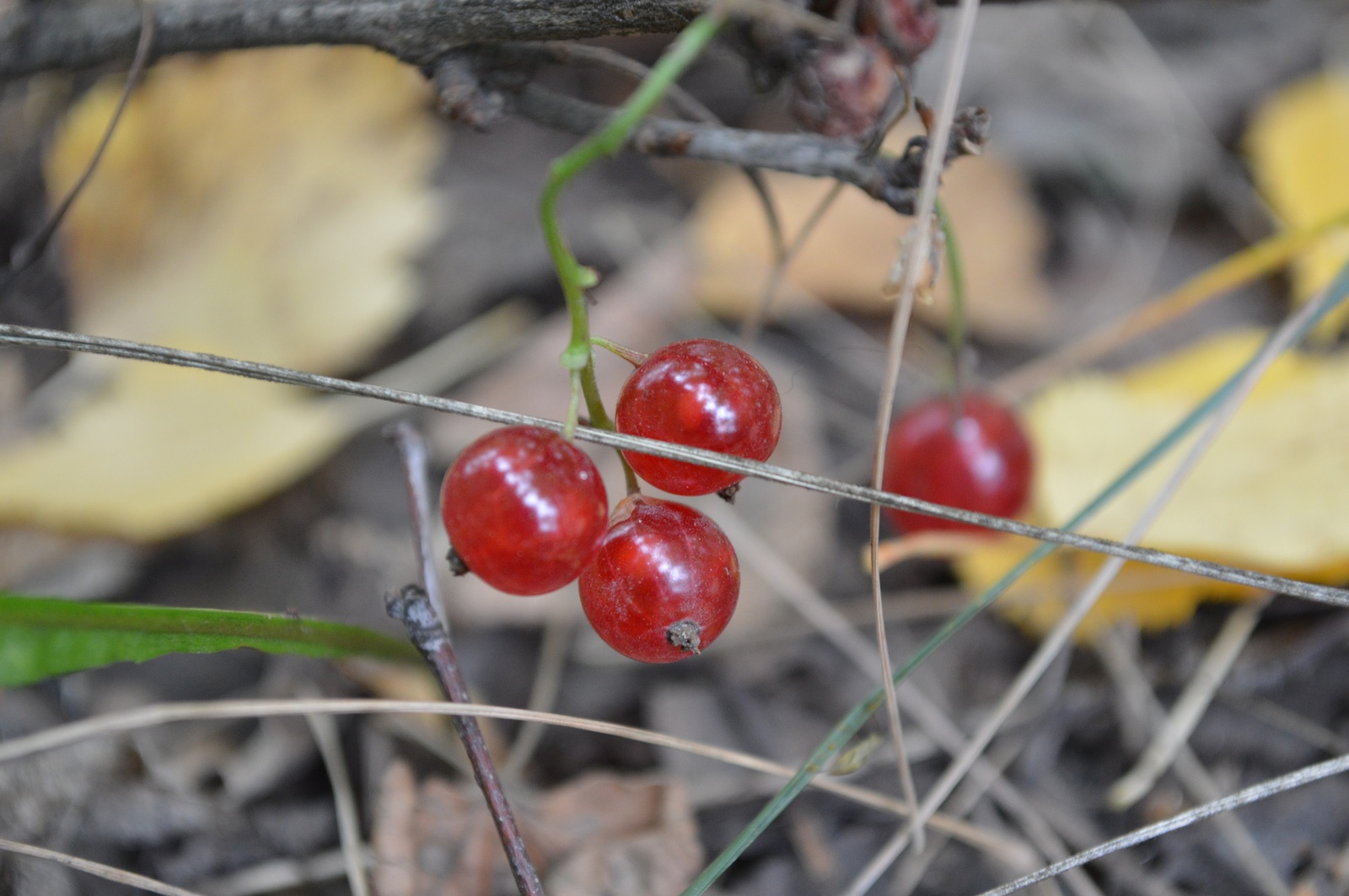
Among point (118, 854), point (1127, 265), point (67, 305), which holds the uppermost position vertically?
point (67, 305)

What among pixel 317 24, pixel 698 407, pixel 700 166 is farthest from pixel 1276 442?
pixel 317 24

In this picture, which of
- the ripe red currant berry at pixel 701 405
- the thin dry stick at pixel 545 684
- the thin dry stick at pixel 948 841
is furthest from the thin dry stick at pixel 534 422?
the thin dry stick at pixel 545 684

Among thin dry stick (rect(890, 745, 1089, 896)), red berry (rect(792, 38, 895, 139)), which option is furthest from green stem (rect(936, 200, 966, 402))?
thin dry stick (rect(890, 745, 1089, 896))

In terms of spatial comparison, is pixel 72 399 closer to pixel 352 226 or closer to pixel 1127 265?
pixel 352 226

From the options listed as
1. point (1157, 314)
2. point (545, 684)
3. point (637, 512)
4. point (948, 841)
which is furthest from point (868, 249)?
point (637, 512)

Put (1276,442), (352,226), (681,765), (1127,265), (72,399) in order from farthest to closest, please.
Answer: (1127,265) < (352,226) < (72,399) < (1276,442) < (681,765)

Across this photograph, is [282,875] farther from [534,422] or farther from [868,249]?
[868,249]

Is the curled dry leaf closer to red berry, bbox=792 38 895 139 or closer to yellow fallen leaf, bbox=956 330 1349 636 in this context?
yellow fallen leaf, bbox=956 330 1349 636
